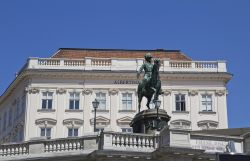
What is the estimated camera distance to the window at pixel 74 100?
2416 inches

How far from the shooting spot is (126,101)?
61875 millimetres

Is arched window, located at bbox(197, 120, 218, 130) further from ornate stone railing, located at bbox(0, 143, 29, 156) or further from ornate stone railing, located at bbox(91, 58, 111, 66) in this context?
ornate stone railing, located at bbox(0, 143, 29, 156)

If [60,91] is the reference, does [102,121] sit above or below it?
below

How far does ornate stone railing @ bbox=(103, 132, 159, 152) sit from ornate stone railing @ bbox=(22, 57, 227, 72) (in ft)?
115

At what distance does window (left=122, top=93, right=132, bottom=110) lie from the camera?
202 feet

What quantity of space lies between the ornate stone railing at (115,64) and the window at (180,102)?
2826mm

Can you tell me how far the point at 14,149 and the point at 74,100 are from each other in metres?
33.8

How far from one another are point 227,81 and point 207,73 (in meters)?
2.33

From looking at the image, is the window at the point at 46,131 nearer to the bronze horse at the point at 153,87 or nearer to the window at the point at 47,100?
the window at the point at 47,100

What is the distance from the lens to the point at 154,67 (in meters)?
32.0

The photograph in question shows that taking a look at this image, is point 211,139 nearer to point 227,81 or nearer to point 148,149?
point 148,149

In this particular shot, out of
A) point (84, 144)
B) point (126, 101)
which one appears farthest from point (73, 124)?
point (84, 144)

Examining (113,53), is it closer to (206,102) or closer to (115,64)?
(115,64)

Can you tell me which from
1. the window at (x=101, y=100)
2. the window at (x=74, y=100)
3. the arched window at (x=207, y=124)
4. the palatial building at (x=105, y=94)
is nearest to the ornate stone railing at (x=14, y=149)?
the palatial building at (x=105, y=94)
